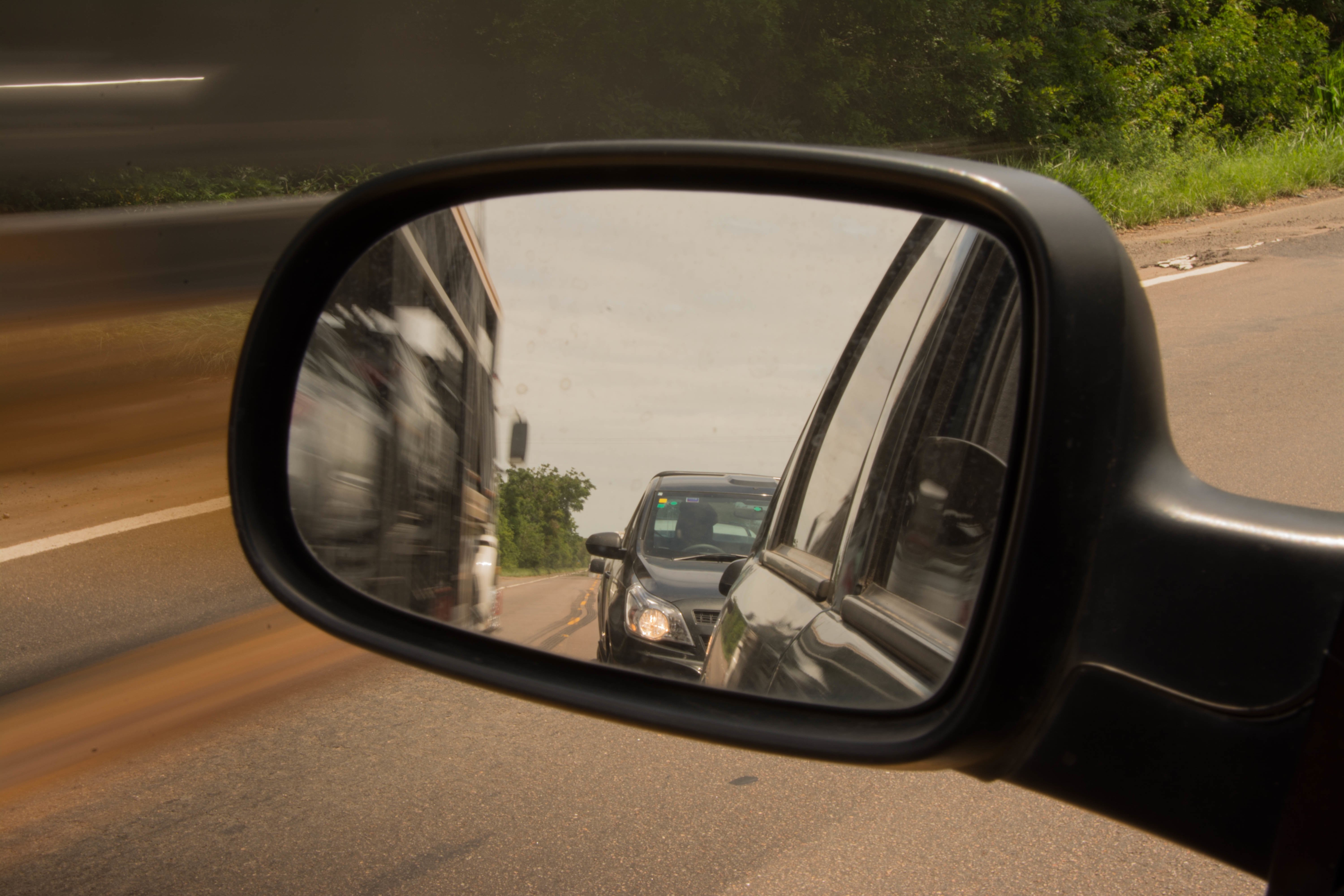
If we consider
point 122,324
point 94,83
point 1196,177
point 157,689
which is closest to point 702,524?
point 157,689

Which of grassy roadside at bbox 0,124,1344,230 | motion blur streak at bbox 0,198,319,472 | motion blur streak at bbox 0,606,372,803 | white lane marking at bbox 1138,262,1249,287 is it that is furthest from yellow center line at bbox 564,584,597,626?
white lane marking at bbox 1138,262,1249,287

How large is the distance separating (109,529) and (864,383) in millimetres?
4946

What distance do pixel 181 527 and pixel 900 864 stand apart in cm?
413

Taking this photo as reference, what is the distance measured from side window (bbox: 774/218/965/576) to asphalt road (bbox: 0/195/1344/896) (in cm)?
126

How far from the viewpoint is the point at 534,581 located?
133cm

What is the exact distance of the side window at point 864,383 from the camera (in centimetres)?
135

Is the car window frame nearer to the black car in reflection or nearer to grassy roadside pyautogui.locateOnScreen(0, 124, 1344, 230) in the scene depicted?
the black car in reflection

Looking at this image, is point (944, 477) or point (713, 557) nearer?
point (944, 477)

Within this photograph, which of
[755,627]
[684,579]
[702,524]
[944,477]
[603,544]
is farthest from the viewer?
[755,627]

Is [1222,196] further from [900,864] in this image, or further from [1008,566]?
[1008,566]

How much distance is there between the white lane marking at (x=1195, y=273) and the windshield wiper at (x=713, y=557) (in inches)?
386

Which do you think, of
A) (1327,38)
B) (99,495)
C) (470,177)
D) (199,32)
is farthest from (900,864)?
(1327,38)

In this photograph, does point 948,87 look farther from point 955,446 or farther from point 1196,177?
point 955,446

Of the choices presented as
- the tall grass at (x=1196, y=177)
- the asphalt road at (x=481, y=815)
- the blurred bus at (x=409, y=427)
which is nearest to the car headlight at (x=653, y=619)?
the blurred bus at (x=409, y=427)
